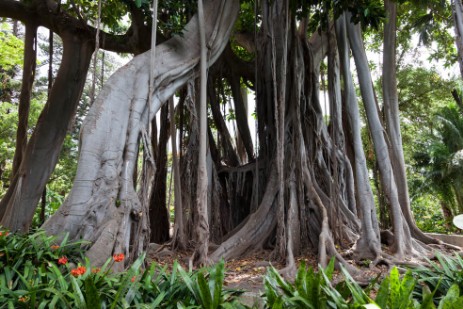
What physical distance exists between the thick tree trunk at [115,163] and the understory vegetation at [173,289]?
1.21 ft

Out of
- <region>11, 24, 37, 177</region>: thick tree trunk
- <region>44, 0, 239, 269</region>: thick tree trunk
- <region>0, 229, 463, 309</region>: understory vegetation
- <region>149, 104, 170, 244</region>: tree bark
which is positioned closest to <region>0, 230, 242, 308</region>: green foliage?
<region>0, 229, 463, 309</region>: understory vegetation

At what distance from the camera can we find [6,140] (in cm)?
909

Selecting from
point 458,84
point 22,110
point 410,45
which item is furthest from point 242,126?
point 458,84

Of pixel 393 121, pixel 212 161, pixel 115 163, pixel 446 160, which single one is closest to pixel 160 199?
pixel 212 161

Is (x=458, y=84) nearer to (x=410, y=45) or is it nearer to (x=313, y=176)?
(x=410, y=45)

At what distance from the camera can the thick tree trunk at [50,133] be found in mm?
4223

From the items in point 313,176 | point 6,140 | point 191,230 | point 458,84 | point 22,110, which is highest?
point 458,84

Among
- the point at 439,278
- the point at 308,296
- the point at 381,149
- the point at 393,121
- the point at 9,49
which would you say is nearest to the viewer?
the point at 308,296

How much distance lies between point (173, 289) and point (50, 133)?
3372 mm

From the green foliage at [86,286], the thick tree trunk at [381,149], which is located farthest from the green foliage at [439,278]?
the thick tree trunk at [381,149]

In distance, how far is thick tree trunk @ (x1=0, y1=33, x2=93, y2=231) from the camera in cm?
422

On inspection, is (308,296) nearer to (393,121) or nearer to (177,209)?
(177,209)

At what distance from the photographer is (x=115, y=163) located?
119 inches

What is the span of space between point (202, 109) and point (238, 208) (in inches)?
104
